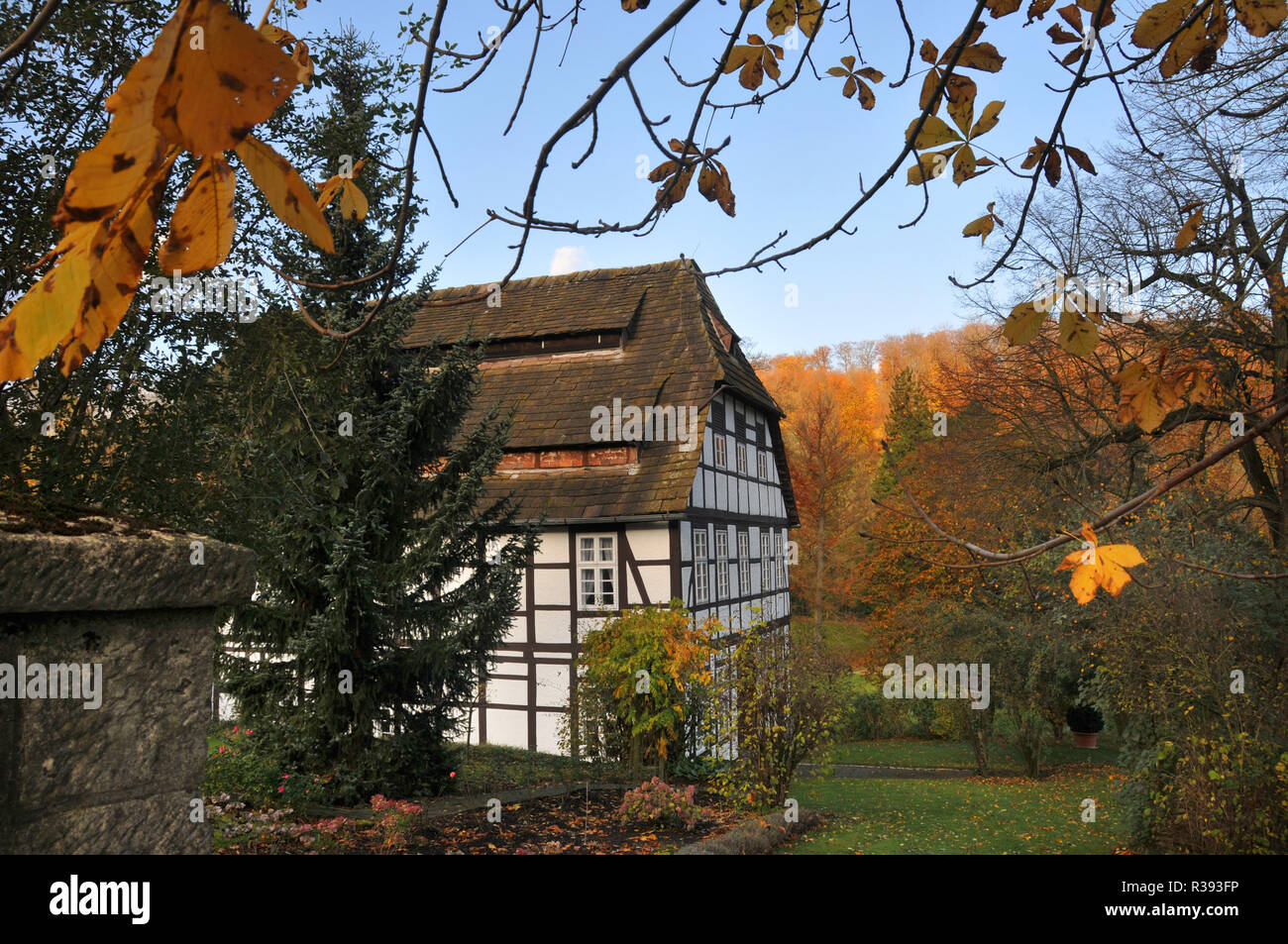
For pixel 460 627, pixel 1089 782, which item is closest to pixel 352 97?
pixel 460 627

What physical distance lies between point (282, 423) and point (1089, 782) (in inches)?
625

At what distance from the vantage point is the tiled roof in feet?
52.6

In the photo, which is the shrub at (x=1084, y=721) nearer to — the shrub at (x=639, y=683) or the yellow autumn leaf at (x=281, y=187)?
the shrub at (x=639, y=683)

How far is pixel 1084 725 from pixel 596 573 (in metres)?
15.6

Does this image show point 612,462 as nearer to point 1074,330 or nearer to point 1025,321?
point 1074,330

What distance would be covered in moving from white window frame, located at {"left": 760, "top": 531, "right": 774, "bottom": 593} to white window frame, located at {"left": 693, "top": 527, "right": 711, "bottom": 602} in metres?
3.94

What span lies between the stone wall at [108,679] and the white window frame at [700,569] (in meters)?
14.5

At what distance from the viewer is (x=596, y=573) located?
15.9 m

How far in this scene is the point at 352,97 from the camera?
10.7 metres

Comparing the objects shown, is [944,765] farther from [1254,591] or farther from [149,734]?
[149,734]

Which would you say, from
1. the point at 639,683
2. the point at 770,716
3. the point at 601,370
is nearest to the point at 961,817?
the point at 770,716

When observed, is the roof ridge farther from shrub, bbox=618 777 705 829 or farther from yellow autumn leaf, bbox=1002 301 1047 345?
yellow autumn leaf, bbox=1002 301 1047 345

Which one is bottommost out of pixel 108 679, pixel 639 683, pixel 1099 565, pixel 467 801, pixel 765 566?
pixel 467 801

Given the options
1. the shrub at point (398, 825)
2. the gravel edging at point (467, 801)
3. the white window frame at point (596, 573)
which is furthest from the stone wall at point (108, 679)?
the white window frame at point (596, 573)
